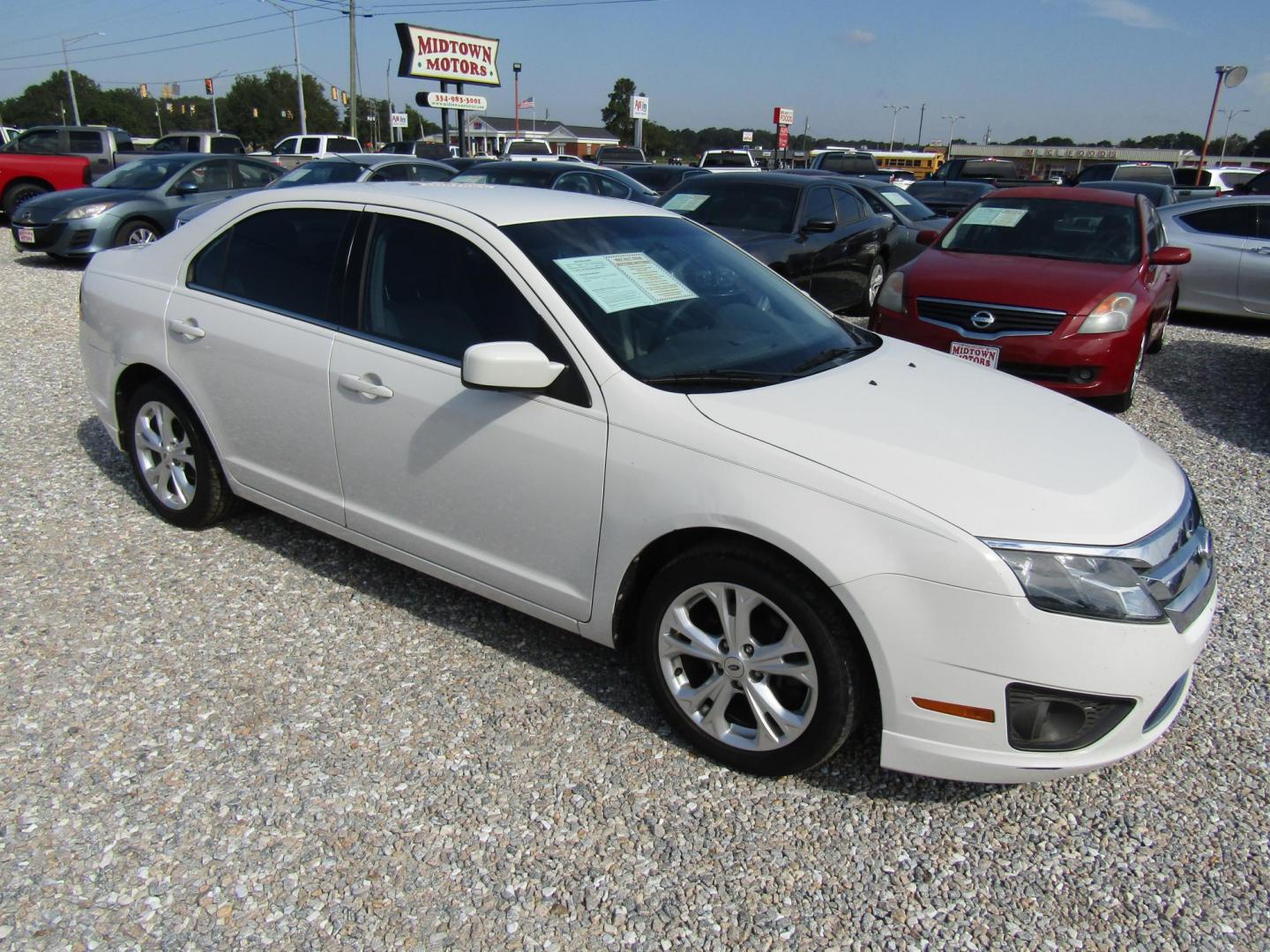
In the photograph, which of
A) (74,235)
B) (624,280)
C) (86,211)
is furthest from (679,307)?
(86,211)

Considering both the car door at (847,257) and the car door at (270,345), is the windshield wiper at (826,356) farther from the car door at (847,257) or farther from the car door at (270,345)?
the car door at (847,257)

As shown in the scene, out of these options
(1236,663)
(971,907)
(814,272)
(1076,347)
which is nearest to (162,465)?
(971,907)

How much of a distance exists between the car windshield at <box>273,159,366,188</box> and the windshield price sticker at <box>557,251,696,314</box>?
1108 cm

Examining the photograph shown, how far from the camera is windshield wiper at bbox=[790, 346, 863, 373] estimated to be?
317cm

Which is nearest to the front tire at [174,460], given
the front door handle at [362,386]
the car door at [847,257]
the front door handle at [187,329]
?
the front door handle at [187,329]

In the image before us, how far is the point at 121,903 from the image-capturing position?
2.26 meters

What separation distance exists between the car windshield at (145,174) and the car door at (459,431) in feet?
35.9

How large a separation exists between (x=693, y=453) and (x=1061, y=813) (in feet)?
5.01

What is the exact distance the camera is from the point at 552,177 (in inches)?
467

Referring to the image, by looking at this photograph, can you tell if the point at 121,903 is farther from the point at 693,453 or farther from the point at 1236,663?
the point at 1236,663

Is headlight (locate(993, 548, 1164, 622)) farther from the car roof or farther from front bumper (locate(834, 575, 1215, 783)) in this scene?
the car roof

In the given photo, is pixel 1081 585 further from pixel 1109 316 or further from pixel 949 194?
pixel 949 194

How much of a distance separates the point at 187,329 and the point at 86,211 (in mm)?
9867

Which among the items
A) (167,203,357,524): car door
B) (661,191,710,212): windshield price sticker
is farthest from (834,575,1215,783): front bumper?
(661,191,710,212): windshield price sticker
